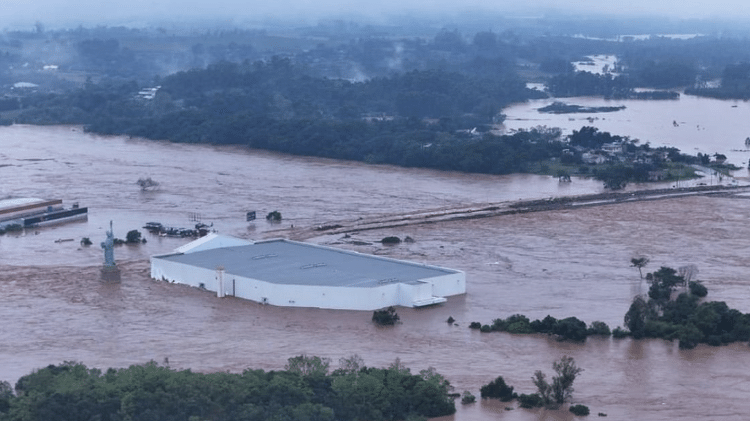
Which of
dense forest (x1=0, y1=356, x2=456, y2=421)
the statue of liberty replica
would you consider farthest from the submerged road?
dense forest (x1=0, y1=356, x2=456, y2=421)

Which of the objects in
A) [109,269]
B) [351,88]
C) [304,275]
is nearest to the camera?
[304,275]

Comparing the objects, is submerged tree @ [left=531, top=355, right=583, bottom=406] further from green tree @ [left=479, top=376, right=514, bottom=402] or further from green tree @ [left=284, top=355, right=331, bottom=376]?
green tree @ [left=284, top=355, right=331, bottom=376]

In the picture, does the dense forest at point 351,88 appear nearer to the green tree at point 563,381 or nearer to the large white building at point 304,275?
the large white building at point 304,275

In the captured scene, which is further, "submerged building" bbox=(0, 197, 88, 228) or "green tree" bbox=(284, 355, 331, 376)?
"submerged building" bbox=(0, 197, 88, 228)

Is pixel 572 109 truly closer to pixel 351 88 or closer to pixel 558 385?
pixel 351 88

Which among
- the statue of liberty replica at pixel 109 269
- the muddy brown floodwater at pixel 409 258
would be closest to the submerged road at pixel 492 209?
the muddy brown floodwater at pixel 409 258

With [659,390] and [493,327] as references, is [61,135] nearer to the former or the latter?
[493,327]

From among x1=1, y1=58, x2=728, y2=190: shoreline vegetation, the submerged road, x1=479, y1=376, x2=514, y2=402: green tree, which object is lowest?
x1=479, y1=376, x2=514, y2=402: green tree

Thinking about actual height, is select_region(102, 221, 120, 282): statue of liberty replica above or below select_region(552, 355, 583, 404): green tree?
above

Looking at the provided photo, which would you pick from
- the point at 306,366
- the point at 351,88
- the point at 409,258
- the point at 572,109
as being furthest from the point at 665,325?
the point at 351,88
